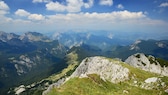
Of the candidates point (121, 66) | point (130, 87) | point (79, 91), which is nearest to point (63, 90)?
point (79, 91)

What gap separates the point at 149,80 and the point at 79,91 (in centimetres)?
6172

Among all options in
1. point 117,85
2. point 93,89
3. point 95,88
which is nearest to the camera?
point 93,89

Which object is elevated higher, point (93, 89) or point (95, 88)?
point (93, 89)

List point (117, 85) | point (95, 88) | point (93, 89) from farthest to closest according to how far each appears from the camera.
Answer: point (117, 85), point (95, 88), point (93, 89)

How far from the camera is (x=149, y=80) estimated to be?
6201 inches

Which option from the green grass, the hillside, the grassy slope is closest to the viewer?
the green grass

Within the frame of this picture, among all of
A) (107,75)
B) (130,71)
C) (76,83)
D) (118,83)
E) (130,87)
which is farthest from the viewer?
(107,75)

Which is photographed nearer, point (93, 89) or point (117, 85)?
point (93, 89)

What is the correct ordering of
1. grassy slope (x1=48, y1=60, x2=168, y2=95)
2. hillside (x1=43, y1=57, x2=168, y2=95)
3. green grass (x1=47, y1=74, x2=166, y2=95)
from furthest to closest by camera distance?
hillside (x1=43, y1=57, x2=168, y2=95) < grassy slope (x1=48, y1=60, x2=168, y2=95) < green grass (x1=47, y1=74, x2=166, y2=95)

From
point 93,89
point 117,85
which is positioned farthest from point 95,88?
point 117,85

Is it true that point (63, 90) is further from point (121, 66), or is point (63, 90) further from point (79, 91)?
point (121, 66)

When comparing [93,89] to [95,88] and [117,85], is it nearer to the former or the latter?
[95,88]

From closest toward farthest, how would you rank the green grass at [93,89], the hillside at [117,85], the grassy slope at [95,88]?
1. the green grass at [93,89]
2. the grassy slope at [95,88]
3. the hillside at [117,85]

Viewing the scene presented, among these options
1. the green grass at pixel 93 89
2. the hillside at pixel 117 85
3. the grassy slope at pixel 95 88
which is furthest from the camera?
the hillside at pixel 117 85
